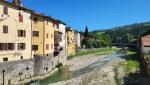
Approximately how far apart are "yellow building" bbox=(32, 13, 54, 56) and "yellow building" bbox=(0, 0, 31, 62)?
275 cm

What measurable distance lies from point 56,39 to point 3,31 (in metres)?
30.3

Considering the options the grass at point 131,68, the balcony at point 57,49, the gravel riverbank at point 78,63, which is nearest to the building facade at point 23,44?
the balcony at point 57,49

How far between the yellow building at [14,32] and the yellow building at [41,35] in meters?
2.75

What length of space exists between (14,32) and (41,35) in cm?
1258

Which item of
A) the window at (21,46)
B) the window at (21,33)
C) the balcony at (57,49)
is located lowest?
the balcony at (57,49)

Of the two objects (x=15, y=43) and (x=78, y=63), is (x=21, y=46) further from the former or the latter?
(x=78, y=63)

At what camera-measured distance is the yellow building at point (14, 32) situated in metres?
46.3

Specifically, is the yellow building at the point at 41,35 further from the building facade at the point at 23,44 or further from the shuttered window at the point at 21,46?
the shuttered window at the point at 21,46

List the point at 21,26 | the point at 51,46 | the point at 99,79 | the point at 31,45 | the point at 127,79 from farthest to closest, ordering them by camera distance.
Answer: the point at 51,46 < the point at 31,45 < the point at 21,26 < the point at 99,79 < the point at 127,79

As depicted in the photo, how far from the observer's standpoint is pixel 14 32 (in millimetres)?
50031

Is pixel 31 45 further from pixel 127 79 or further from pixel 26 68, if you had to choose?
pixel 127 79

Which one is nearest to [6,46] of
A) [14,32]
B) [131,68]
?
[14,32]

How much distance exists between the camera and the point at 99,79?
48.5m

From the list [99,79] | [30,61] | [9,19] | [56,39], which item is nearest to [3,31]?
[9,19]
